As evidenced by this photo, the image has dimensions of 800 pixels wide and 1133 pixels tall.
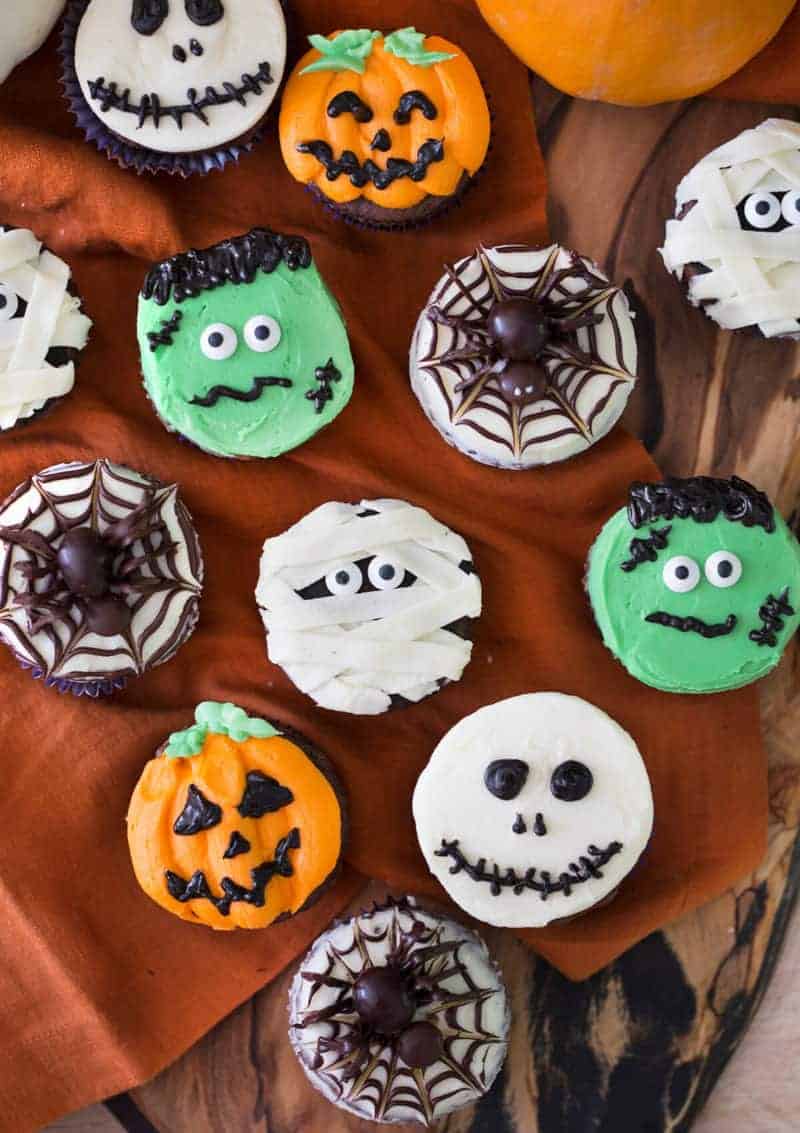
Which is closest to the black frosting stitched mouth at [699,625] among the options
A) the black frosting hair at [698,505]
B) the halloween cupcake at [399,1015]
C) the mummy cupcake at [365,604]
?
the black frosting hair at [698,505]

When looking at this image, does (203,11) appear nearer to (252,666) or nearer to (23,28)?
(23,28)

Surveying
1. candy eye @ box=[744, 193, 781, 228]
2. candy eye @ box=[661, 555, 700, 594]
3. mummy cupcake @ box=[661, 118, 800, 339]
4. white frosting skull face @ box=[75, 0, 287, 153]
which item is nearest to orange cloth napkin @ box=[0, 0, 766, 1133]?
white frosting skull face @ box=[75, 0, 287, 153]

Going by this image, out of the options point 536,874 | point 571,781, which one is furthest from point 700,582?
point 536,874

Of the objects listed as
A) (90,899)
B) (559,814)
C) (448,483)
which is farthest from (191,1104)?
(448,483)

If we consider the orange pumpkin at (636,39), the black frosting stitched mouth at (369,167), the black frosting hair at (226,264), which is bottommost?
the black frosting hair at (226,264)

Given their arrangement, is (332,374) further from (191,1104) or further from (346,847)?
(191,1104)

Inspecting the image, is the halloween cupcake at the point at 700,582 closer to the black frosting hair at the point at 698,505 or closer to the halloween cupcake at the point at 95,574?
the black frosting hair at the point at 698,505
